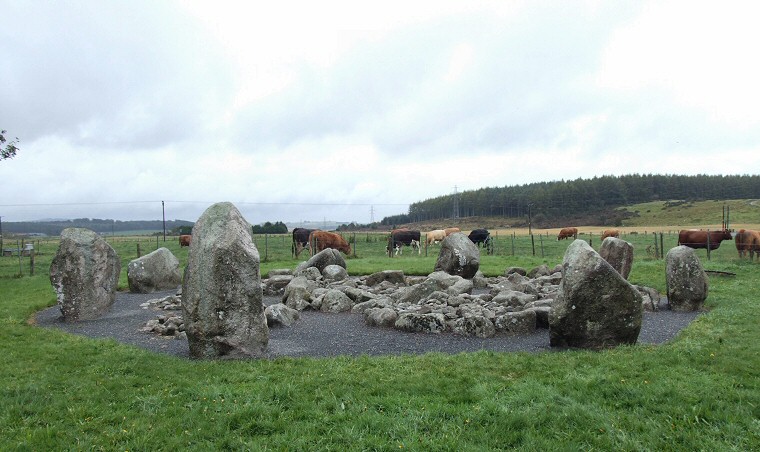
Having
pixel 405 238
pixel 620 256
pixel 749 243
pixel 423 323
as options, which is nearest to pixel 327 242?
pixel 405 238

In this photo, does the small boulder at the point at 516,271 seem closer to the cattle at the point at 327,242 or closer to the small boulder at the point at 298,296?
the small boulder at the point at 298,296

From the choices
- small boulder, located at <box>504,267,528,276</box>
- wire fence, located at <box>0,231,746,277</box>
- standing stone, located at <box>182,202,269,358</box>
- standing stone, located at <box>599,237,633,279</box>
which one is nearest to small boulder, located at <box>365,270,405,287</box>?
small boulder, located at <box>504,267,528,276</box>

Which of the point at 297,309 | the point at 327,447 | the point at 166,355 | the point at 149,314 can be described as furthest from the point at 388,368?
the point at 149,314

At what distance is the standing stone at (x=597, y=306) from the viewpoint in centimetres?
912

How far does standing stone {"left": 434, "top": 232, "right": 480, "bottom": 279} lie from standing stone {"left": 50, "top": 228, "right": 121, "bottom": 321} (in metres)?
11.5

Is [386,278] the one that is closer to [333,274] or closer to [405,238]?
[333,274]

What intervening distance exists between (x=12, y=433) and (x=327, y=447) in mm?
3511

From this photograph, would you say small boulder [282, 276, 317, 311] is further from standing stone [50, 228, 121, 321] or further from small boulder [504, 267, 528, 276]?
small boulder [504, 267, 528, 276]

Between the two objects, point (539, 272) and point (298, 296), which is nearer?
point (298, 296)

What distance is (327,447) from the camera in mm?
5242

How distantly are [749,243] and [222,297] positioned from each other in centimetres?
2657

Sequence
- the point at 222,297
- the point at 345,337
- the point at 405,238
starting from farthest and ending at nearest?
1. the point at 405,238
2. the point at 345,337
3. the point at 222,297

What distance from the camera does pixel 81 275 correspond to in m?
13.5

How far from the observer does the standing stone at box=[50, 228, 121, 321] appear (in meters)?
13.2
